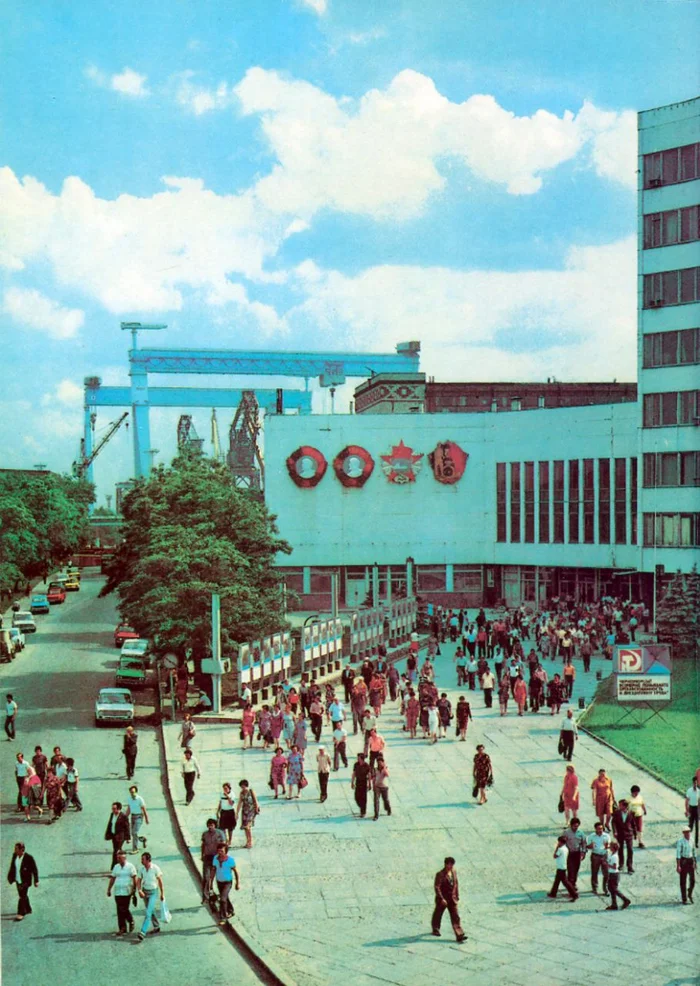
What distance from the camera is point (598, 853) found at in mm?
18094

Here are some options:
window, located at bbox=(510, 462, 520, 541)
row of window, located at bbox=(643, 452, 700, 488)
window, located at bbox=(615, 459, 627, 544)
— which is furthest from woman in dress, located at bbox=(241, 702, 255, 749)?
window, located at bbox=(510, 462, 520, 541)

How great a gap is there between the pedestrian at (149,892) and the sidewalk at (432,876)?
1.19 m

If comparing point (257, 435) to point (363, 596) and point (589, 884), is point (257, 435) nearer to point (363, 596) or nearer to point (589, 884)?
point (363, 596)

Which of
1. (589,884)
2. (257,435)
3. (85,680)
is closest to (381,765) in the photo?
(589,884)

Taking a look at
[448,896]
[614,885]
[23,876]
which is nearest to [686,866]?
[614,885]

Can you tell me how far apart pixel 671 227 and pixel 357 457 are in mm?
21635

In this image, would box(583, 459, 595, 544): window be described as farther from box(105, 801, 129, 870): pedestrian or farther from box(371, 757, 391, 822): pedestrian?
box(105, 801, 129, 870): pedestrian

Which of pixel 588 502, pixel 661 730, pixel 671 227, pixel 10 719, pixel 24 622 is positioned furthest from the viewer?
pixel 588 502

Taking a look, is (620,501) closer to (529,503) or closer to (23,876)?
(529,503)

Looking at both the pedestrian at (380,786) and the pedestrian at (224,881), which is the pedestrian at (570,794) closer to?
the pedestrian at (380,786)

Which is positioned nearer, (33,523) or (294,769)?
(294,769)

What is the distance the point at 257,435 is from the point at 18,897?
4832 cm

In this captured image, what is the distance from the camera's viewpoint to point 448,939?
16.8 m

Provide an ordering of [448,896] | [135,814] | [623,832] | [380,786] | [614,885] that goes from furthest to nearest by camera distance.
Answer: [380,786], [135,814], [623,832], [614,885], [448,896]
